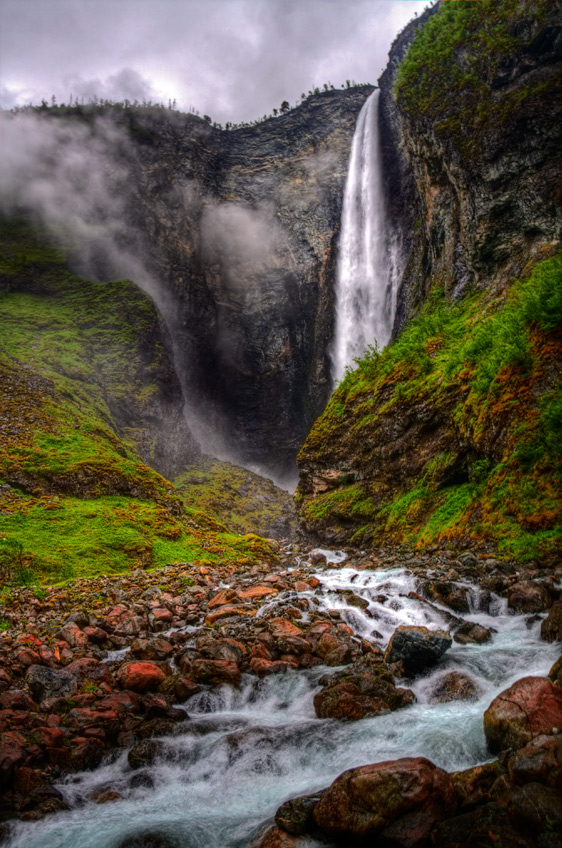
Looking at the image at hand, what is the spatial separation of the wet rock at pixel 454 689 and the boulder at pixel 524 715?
144cm

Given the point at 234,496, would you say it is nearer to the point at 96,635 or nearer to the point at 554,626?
the point at 96,635

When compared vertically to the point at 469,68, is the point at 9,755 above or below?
below

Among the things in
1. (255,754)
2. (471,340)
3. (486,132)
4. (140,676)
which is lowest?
(255,754)

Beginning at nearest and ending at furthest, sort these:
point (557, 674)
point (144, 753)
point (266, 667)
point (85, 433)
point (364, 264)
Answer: point (557, 674) < point (144, 753) < point (266, 667) < point (85, 433) < point (364, 264)

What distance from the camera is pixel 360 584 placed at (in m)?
11.4

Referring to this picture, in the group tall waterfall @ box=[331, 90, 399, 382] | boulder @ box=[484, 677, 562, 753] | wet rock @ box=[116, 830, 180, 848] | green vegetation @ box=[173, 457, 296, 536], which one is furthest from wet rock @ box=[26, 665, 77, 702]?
tall waterfall @ box=[331, 90, 399, 382]

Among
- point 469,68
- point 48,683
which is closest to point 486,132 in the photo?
point 469,68

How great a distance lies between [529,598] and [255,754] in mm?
5037

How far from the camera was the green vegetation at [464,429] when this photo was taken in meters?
10.5

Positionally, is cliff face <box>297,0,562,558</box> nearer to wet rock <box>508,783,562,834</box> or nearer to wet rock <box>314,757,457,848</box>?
wet rock <box>314,757,457,848</box>

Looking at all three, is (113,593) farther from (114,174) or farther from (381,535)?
(114,174)

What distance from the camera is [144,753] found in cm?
495

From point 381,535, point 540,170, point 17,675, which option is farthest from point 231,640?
point 540,170

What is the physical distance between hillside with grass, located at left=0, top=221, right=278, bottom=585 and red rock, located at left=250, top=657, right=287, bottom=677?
568 cm
